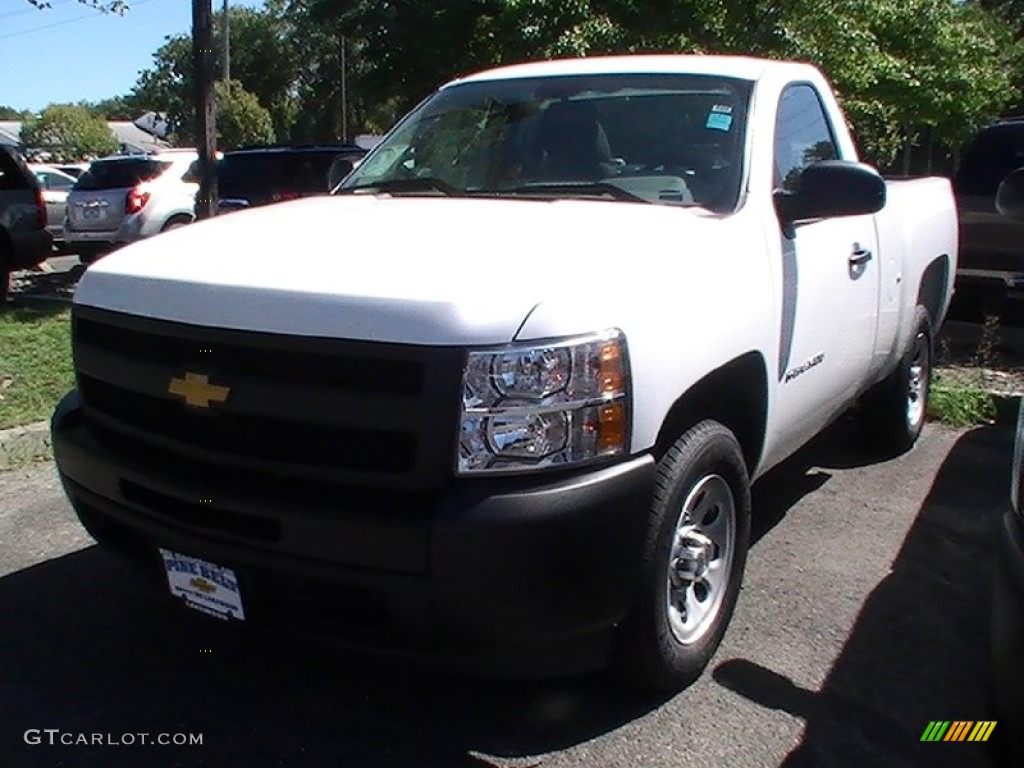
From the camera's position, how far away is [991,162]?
8477 mm

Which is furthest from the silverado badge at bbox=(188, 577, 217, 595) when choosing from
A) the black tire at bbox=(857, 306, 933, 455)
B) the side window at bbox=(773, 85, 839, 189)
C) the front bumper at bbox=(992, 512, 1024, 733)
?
the black tire at bbox=(857, 306, 933, 455)

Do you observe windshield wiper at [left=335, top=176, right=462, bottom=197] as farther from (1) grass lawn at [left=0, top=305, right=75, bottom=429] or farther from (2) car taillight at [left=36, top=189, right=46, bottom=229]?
(2) car taillight at [left=36, top=189, right=46, bottom=229]

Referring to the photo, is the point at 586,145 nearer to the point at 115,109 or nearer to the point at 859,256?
the point at 859,256

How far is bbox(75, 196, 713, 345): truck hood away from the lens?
2662 millimetres

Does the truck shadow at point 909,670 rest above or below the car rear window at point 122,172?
below

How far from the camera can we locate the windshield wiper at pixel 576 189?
371cm

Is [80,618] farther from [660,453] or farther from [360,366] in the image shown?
[660,453]

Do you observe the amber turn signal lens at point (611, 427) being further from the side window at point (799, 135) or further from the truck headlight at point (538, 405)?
the side window at point (799, 135)

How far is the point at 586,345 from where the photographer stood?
8.79 feet

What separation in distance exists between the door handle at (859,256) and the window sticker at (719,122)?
851mm

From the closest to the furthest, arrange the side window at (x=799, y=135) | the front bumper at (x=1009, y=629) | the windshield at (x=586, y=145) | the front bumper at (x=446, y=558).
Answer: the front bumper at (x=1009, y=629) → the front bumper at (x=446, y=558) → the windshield at (x=586, y=145) → the side window at (x=799, y=135)

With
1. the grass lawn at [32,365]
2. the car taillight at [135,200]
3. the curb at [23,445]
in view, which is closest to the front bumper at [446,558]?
the grass lawn at [32,365]

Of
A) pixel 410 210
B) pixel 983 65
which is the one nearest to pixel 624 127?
pixel 410 210

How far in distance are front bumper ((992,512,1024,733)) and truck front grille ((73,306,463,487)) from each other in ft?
4.53
